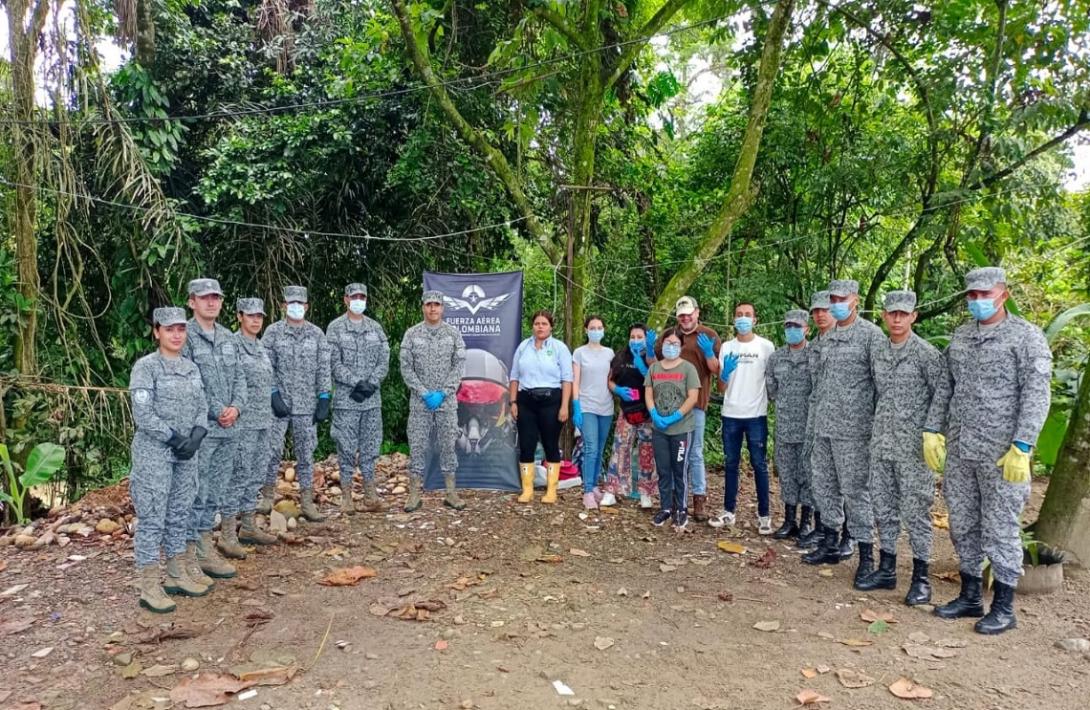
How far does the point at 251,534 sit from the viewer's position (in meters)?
5.06

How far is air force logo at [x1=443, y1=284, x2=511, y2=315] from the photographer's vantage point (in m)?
6.42

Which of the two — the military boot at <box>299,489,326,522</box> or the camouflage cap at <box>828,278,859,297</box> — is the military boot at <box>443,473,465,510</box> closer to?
the military boot at <box>299,489,326,522</box>

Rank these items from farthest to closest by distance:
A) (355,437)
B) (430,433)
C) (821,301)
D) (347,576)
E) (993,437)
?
(430,433) → (355,437) → (821,301) → (347,576) → (993,437)

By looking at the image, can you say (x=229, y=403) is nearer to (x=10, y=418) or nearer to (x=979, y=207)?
(x=10, y=418)

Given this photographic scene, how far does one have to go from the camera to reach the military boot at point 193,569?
167 inches

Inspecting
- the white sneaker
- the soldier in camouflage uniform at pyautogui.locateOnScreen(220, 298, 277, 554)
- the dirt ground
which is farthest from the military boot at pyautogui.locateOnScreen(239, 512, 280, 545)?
the white sneaker

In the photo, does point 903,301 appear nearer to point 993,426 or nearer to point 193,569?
point 993,426

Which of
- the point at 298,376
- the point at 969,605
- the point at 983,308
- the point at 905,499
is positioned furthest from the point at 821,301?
the point at 298,376

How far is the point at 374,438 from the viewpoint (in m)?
5.84

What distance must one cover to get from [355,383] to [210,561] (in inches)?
68.0

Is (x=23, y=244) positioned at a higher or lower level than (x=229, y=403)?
higher

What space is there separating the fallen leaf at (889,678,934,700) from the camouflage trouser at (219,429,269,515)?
4.01 metres

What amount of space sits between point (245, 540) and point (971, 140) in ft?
23.8

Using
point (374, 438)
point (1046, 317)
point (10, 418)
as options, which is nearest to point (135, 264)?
point (10, 418)
